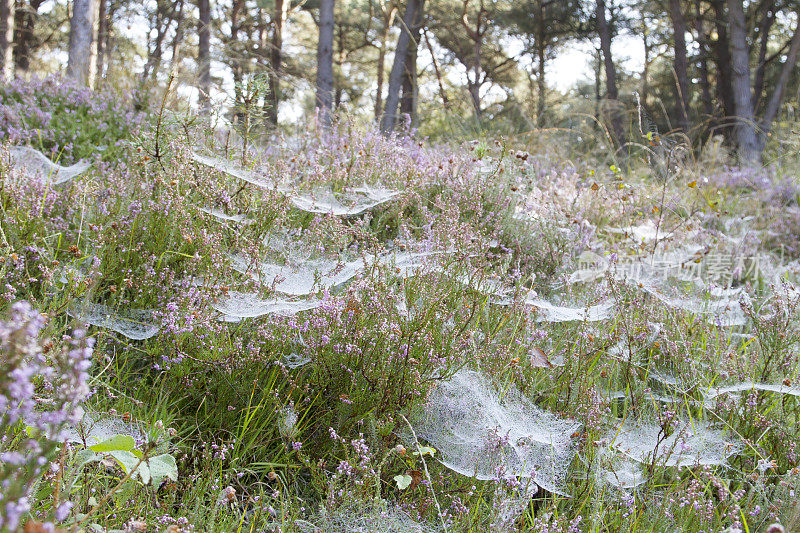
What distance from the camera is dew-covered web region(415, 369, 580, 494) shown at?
186 centimetres

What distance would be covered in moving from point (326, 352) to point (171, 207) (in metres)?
1.16

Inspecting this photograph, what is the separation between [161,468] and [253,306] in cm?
82

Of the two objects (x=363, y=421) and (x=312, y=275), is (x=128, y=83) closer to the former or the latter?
(x=312, y=275)

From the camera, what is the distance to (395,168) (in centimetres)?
405

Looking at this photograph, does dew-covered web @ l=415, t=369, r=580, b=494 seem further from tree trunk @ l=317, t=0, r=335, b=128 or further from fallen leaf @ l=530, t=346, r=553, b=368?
tree trunk @ l=317, t=0, r=335, b=128

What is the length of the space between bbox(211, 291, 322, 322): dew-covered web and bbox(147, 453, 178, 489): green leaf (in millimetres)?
631

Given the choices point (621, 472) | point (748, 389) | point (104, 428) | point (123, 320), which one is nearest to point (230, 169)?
point (123, 320)

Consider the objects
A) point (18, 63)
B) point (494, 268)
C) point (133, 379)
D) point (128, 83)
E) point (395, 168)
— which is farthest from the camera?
point (18, 63)

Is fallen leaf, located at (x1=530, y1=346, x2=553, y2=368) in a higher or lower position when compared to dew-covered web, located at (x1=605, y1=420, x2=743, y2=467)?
higher

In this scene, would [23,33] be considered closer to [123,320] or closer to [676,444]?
[123,320]

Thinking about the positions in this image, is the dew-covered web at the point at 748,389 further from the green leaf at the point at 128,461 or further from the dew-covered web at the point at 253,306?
the green leaf at the point at 128,461

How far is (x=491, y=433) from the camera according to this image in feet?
6.16

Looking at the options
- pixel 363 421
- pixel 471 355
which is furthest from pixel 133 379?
pixel 471 355

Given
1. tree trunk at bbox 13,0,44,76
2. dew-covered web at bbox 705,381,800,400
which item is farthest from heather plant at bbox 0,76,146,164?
tree trunk at bbox 13,0,44,76
